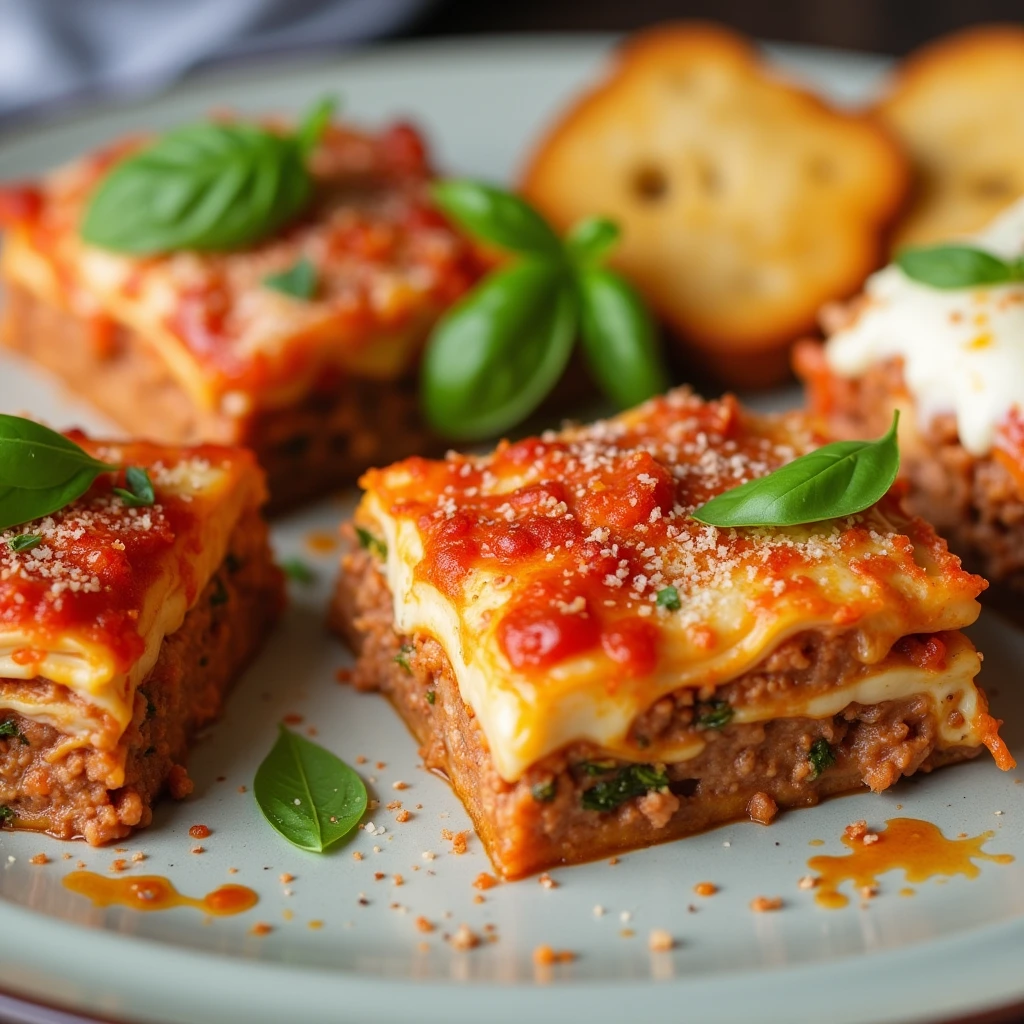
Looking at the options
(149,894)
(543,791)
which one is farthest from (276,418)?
(543,791)

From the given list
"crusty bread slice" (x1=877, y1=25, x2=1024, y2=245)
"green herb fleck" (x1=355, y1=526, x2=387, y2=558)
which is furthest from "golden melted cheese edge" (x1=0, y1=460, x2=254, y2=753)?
"crusty bread slice" (x1=877, y1=25, x2=1024, y2=245)

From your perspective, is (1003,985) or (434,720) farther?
(434,720)

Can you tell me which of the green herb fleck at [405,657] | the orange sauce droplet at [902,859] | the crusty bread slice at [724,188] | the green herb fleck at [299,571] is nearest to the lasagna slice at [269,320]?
the green herb fleck at [299,571]

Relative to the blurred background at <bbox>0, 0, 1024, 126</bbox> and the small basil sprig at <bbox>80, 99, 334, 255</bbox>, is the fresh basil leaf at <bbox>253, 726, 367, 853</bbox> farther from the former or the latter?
the blurred background at <bbox>0, 0, 1024, 126</bbox>

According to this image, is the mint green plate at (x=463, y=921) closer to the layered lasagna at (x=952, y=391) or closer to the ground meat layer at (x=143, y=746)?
the ground meat layer at (x=143, y=746)

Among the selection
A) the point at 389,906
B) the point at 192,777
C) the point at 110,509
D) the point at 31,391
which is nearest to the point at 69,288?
the point at 31,391

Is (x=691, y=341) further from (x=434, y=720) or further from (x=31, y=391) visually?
(x=31, y=391)
